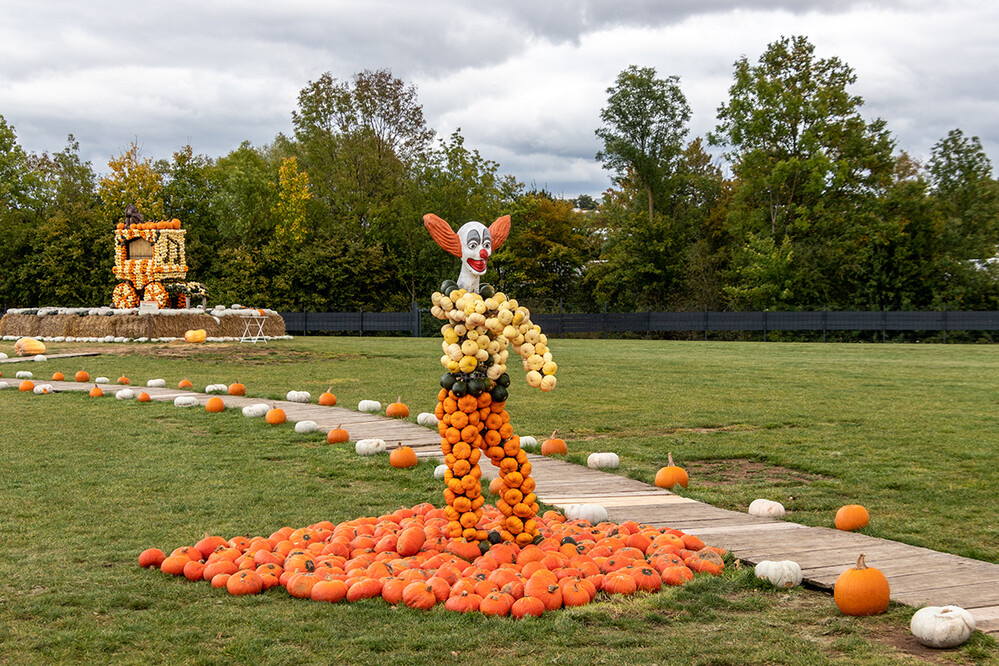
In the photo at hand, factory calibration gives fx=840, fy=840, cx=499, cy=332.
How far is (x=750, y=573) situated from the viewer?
475 centimetres

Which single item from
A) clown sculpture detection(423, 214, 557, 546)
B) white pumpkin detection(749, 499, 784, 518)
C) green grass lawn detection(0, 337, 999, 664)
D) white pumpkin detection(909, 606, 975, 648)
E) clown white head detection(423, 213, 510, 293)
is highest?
clown white head detection(423, 213, 510, 293)

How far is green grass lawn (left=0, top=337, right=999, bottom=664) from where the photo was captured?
3859mm

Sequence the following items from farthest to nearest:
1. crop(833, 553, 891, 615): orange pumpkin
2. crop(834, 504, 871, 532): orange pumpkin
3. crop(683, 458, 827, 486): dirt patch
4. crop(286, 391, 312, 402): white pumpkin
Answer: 1. crop(286, 391, 312, 402): white pumpkin
2. crop(683, 458, 827, 486): dirt patch
3. crop(834, 504, 871, 532): orange pumpkin
4. crop(833, 553, 891, 615): orange pumpkin

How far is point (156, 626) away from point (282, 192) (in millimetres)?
45636

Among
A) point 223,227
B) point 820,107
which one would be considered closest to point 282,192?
point 223,227

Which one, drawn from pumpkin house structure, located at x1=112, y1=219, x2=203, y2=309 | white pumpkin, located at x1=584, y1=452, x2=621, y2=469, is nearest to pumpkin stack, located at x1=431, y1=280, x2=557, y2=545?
white pumpkin, located at x1=584, y1=452, x2=621, y2=469

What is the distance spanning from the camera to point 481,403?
5.38 m

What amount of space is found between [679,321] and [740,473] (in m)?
33.8

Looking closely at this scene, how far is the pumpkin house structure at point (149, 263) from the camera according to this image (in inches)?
1078

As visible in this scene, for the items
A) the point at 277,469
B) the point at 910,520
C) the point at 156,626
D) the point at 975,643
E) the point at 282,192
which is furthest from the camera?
the point at 282,192

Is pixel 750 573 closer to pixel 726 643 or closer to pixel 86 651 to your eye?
pixel 726 643

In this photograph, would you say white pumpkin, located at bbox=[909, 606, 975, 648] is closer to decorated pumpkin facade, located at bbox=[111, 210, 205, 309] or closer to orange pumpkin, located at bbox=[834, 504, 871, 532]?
orange pumpkin, located at bbox=[834, 504, 871, 532]

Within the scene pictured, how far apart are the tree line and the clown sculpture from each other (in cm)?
3685

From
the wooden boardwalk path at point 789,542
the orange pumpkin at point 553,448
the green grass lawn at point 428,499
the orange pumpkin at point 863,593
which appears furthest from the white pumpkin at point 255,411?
the orange pumpkin at point 863,593
